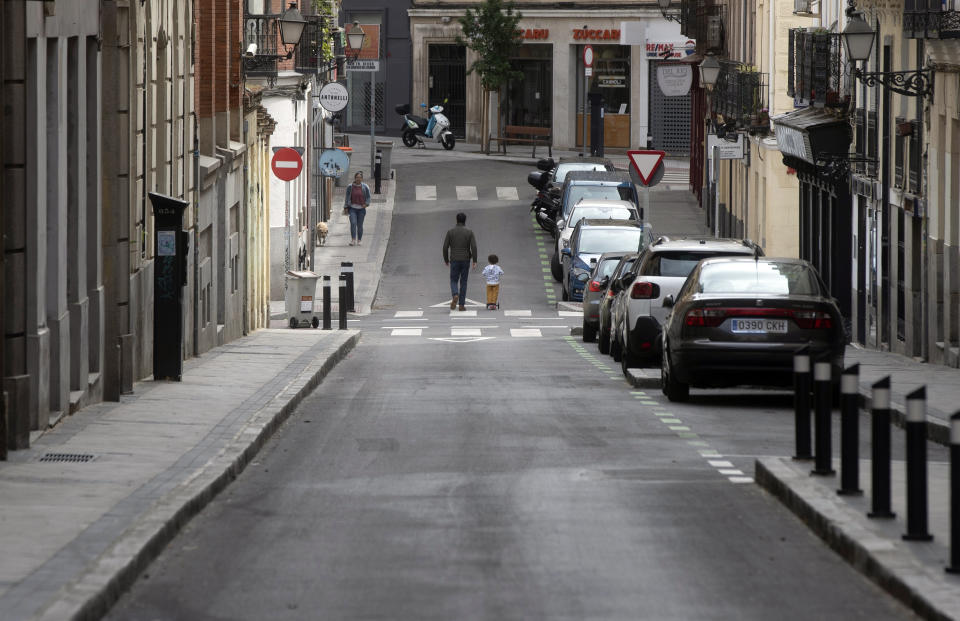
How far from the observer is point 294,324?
35.7 metres

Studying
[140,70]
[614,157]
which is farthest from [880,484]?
[614,157]

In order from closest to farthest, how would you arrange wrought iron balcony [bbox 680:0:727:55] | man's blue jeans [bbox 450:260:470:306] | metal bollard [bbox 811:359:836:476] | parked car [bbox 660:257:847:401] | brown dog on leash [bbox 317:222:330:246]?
metal bollard [bbox 811:359:836:476] < parked car [bbox 660:257:847:401] < man's blue jeans [bbox 450:260:470:306] < brown dog on leash [bbox 317:222:330:246] < wrought iron balcony [bbox 680:0:727:55]

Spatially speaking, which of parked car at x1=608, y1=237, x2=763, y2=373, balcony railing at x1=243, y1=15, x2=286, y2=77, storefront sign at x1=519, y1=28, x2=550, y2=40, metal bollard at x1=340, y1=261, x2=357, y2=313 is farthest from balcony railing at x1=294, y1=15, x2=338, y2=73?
storefront sign at x1=519, y1=28, x2=550, y2=40

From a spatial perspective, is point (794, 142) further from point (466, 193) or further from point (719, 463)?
point (466, 193)

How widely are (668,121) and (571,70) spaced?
4.75m

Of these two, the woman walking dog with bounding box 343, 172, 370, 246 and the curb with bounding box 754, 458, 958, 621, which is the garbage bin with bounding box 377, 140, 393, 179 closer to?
the woman walking dog with bounding box 343, 172, 370, 246

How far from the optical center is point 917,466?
857 centimetres

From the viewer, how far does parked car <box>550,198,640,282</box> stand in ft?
141

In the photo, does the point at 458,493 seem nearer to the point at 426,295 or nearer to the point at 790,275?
the point at 790,275

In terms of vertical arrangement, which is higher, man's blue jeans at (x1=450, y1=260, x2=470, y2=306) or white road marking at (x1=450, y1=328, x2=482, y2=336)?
man's blue jeans at (x1=450, y1=260, x2=470, y2=306)

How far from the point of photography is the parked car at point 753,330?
56.0 ft

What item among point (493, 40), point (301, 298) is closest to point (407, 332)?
point (301, 298)

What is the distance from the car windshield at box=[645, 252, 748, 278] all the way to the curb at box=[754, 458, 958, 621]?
9.42m

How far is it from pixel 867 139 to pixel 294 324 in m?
11.9
